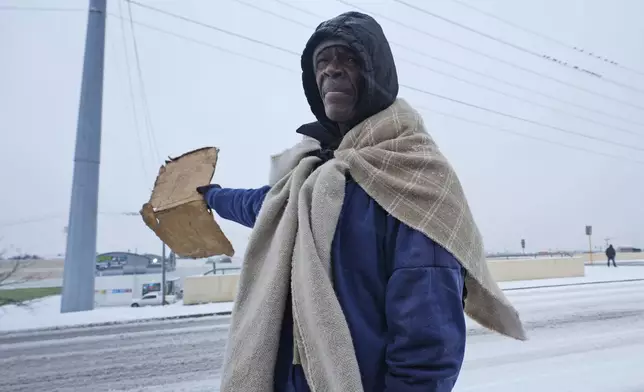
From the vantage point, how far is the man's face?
3.92 ft

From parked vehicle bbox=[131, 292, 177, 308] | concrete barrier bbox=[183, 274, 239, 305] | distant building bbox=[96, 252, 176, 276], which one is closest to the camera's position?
concrete barrier bbox=[183, 274, 239, 305]

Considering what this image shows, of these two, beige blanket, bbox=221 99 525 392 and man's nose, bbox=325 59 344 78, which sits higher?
man's nose, bbox=325 59 344 78

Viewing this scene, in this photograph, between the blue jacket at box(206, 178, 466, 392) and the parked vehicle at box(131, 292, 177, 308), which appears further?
the parked vehicle at box(131, 292, 177, 308)

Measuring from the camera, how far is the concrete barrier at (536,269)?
1730cm

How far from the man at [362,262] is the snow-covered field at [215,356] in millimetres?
2961

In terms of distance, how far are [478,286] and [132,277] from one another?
57.9 feet

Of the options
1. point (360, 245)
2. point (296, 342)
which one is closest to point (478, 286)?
point (360, 245)

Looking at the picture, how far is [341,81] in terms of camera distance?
120cm

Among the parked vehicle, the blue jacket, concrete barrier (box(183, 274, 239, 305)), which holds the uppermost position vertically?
the blue jacket

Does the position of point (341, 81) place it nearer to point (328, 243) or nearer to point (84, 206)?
point (328, 243)

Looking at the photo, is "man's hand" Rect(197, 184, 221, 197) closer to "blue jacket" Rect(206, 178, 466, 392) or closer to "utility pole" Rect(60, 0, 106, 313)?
"blue jacket" Rect(206, 178, 466, 392)

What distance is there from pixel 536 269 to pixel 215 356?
53.7ft

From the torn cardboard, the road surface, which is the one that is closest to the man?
the torn cardboard

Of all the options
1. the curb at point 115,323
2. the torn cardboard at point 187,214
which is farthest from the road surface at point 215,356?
the torn cardboard at point 187,214
